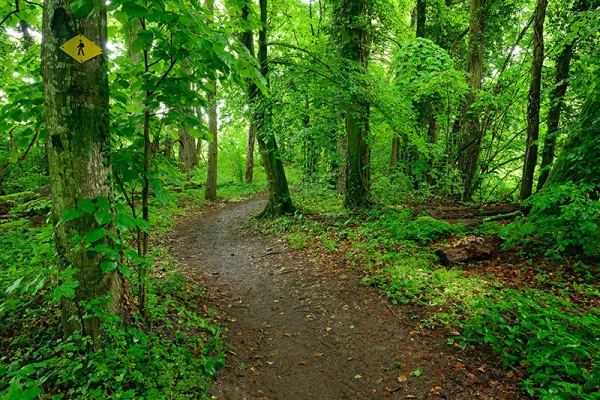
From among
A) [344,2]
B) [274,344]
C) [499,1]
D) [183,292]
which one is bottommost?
[274,344]

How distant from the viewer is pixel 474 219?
809 centimetres

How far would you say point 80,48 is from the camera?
2510mm

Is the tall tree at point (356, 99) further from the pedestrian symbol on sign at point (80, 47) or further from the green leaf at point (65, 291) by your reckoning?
the green leaf at point (65, 291)

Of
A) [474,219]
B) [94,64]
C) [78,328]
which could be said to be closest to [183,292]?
[78,328]

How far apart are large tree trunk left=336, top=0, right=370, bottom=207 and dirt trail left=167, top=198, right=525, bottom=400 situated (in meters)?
3.51

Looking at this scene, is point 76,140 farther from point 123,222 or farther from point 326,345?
point 326,345

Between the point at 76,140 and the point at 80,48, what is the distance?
28.8 inches

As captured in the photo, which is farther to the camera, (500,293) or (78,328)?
(500,293)

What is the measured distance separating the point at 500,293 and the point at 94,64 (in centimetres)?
570

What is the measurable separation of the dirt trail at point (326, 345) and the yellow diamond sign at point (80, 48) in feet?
10.7

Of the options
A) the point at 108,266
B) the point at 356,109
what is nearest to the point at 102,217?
the point at 108,266

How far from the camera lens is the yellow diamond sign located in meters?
2.47

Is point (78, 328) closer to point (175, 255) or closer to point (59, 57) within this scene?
point (59, 57)

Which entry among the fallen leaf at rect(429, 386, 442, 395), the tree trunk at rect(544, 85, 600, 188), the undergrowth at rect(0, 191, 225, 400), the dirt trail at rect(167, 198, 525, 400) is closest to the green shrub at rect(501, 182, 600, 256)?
the tree trunk at rect(544, 85, 600, 188)
